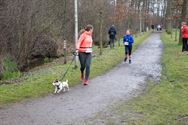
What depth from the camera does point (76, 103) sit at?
10.6 metres

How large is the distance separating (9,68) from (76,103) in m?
9.76

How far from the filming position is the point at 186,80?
1469 cm

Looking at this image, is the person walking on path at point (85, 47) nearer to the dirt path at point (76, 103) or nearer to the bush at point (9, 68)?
the dirt path at point (76, 103)

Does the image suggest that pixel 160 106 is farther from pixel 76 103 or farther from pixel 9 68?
pixel 9 68

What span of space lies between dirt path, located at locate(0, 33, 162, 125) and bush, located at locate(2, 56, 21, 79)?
185 inches

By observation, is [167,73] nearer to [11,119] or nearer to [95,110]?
[95,110]

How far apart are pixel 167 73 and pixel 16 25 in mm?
8281

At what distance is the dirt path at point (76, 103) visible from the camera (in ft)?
29.0

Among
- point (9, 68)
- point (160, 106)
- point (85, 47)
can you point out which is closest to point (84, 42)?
point (85, 47)

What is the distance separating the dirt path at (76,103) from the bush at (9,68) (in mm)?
4709

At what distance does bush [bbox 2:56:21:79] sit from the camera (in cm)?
1799

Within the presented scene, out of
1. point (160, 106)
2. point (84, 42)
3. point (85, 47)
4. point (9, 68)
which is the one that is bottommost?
point (9, 68)

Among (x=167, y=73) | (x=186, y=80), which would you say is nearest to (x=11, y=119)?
(x=186, y=80)

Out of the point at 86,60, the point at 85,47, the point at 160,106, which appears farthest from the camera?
the point at 86,60
